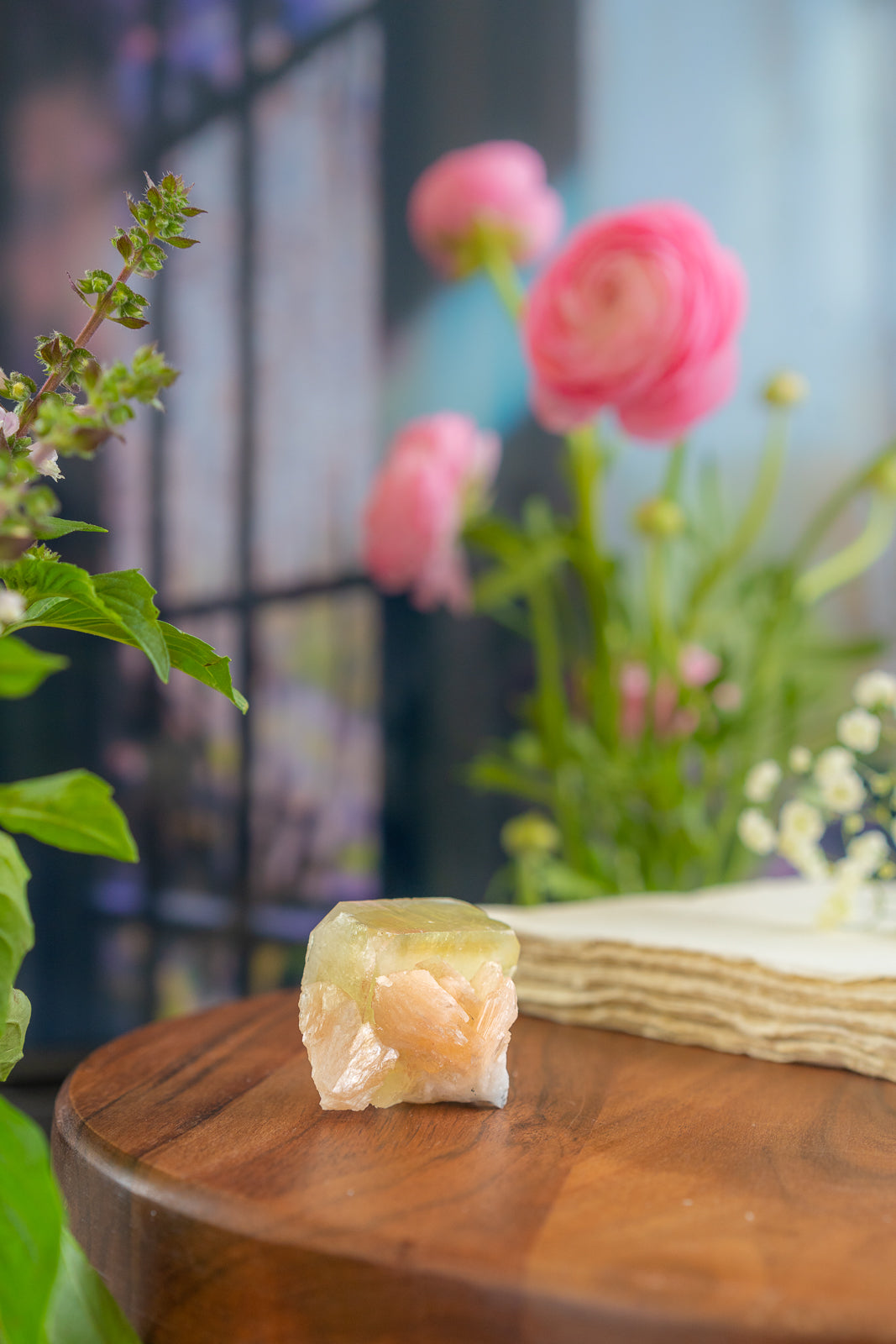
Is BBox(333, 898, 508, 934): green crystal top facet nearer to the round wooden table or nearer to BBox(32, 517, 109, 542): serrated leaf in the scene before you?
the round wooden table

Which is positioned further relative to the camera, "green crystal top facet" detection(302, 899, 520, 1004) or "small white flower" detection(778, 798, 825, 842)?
"small white flower" detection(778, 798, 825, 842)

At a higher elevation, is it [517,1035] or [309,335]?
[309,335]

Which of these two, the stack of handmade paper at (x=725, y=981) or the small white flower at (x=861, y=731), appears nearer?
the stack of handmade paper at (x=725, y=981)

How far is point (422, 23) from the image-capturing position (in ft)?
4.25

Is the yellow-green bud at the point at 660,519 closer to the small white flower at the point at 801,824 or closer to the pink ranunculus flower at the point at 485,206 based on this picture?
the pink ranunculus flower at the point at 485,206

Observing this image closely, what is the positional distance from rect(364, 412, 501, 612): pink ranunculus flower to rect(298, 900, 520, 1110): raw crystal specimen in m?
0.67

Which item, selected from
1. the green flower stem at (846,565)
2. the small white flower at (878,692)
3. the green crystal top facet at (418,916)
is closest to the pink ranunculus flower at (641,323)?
the green flower stem at (846,565)

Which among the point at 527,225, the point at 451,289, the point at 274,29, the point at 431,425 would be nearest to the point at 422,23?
the point at 274,29

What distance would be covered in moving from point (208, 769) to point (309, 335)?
0.50 m

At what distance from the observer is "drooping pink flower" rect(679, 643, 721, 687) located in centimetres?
113

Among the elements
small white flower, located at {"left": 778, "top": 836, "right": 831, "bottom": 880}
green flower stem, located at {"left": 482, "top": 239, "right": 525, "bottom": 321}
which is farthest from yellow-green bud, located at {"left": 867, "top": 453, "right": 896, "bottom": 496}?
small white flower, located at {"left": 778, "top": 836, "right": 831, "bottom": 880}

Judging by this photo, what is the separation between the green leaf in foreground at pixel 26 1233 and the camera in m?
0.28

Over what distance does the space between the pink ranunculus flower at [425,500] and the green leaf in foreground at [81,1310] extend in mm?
798

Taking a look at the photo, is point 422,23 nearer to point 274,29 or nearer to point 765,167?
point 274,29
